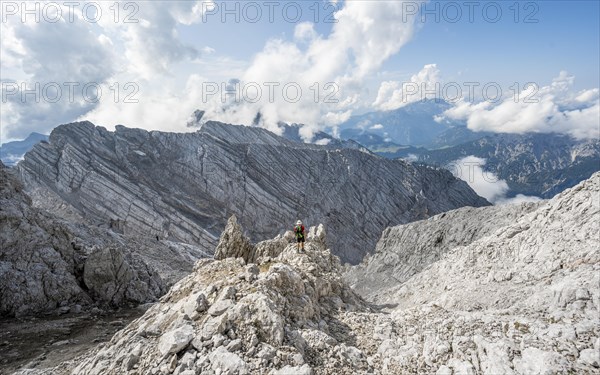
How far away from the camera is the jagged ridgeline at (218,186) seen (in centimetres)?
9619

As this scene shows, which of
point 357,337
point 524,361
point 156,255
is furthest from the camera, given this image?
point 156,255

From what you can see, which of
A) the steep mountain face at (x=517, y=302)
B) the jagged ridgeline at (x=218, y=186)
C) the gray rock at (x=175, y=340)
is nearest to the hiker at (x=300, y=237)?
the steep mountain face at (x=517, y=302)

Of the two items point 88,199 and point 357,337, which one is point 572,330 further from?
point 88,199

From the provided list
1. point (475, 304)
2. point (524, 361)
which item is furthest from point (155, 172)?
point (524, 361)

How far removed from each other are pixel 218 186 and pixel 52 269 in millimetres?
92124

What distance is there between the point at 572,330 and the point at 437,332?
404cm

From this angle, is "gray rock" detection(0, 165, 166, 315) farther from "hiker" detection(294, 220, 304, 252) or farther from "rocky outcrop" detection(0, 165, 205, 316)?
"hiker" detection(294, 220, 304, 252)

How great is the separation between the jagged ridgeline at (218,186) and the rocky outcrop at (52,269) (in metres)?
42.6

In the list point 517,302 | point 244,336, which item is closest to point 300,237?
point 517,302

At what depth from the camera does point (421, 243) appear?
234 feet

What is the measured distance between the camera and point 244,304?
42.9 feet

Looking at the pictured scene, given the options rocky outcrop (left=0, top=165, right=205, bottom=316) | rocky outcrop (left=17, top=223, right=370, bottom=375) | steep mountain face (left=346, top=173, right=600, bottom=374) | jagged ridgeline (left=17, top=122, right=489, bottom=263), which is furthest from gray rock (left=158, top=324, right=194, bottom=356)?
jagged ridgeline (left=17, top=122, right=489, bottom=263)

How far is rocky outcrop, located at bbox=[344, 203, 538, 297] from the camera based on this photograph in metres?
61.9

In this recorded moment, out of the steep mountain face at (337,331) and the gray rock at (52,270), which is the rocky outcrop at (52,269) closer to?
the gray rock at (52,270)
